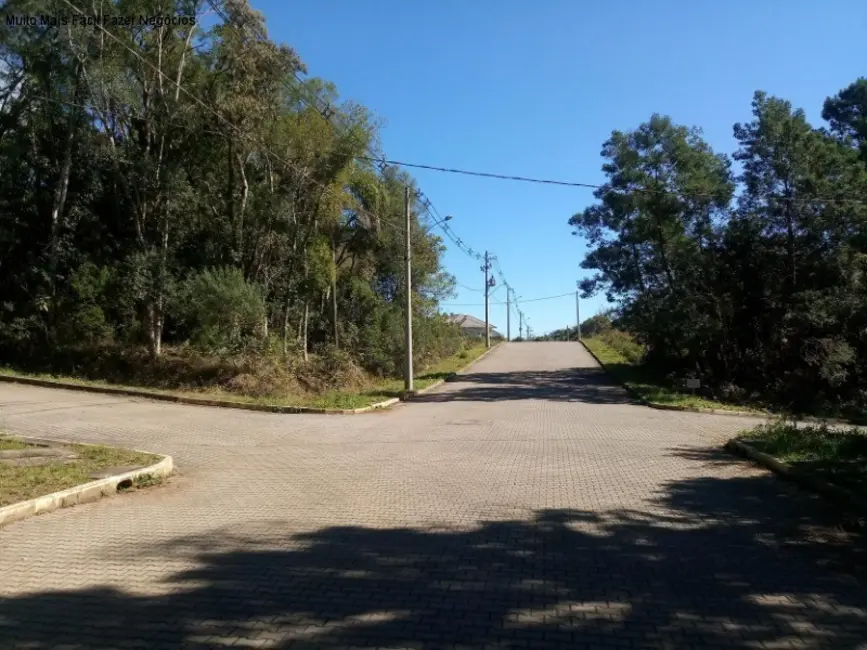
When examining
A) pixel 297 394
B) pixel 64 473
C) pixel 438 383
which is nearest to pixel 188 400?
pixel 297 394

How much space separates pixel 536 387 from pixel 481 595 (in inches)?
917

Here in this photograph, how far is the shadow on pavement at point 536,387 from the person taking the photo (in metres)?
24.0

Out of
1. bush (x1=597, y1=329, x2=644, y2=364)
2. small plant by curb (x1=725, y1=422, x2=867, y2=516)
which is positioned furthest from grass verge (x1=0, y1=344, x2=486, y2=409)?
bush (x1=597, y1=329, x2=644, y2=364)

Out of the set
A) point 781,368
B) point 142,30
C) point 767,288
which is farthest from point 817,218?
point 142,30

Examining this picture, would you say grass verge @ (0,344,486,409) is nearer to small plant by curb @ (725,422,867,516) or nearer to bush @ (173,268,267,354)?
bush @ (173,268,267,354)

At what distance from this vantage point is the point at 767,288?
27.4 m

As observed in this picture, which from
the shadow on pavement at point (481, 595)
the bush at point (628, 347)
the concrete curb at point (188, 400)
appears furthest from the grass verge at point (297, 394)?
the bush at point (628, 347)

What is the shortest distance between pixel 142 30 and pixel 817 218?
25.0 metres

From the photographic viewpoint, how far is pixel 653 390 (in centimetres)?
2516

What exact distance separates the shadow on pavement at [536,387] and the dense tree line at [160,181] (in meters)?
6.94

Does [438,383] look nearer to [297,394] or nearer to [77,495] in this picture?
[297,394]

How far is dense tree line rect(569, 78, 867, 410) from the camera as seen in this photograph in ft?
83.6

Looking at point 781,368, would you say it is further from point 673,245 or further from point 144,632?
point 144,632

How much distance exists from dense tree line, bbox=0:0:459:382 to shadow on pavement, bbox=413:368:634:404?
22.8 feet
